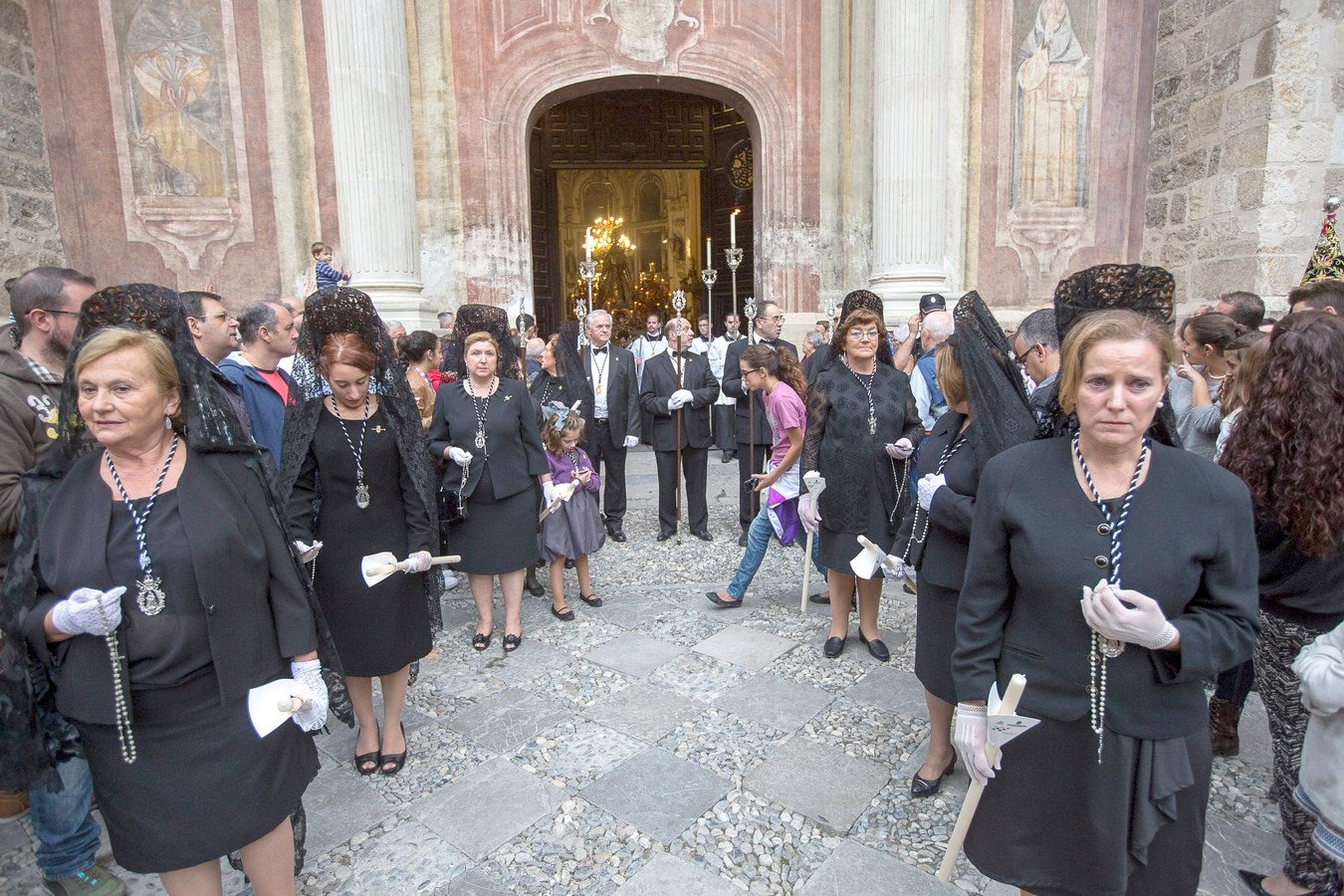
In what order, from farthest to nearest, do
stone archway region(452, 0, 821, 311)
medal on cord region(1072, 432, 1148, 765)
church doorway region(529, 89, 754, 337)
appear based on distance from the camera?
church doorway region(529, 89, 754, 337) → stone archway region(452, 0, 821, 311) → medal on cord region(1072, 432, 1148, 765)

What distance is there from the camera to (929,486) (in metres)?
2.98

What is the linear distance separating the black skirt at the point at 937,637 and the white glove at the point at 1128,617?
132 centimetres

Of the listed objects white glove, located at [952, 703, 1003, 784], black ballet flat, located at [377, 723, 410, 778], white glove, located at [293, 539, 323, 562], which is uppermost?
white glove, located at [293, 539, 323, 562]

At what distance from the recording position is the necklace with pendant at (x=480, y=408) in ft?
15.3

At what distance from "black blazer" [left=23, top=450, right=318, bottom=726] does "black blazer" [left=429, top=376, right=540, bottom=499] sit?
2.39 metres

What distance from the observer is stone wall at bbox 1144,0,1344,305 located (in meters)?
8.06

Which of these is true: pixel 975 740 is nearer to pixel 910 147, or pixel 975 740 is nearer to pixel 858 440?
pixel 858 440

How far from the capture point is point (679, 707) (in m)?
4.02

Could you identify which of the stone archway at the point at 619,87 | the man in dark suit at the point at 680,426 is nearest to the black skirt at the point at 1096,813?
the man in dark suit at the point at 680,426

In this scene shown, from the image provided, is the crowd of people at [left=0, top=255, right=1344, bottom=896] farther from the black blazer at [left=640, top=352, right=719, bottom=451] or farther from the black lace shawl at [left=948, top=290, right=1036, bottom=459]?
the black blazer at [left=640, top=352, right=719, bottom=451]

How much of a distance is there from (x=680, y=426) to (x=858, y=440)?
3106mm

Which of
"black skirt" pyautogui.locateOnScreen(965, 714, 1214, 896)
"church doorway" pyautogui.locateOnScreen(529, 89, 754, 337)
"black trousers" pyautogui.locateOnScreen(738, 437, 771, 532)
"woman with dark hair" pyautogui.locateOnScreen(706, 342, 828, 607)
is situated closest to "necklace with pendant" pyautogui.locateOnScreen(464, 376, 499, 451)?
"woman with dark hair" pyautogui.locateOnScreen(706, 342, 828, 607)

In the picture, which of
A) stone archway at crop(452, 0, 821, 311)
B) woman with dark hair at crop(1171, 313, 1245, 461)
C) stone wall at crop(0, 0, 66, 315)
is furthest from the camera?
stone archway at crop(452, 0, 821, 311)

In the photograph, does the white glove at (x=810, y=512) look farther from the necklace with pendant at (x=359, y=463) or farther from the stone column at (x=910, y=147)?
the stone column at (x=910, y=147)
